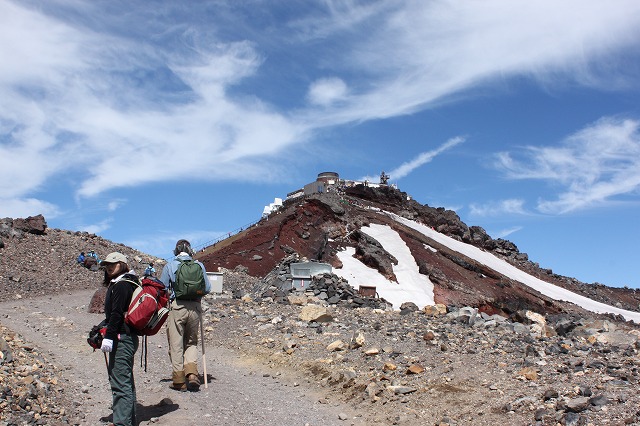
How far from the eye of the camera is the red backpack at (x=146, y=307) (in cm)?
627

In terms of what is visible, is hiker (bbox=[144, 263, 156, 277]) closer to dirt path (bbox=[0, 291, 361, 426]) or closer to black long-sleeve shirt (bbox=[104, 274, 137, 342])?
black long-sleeve shirt (bbox=[104, 274, 137, 342])

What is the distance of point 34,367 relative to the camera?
8078 millimetres

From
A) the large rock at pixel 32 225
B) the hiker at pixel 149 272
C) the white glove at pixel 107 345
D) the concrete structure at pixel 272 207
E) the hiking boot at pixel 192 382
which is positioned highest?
the concrete structure at pixel 272 207

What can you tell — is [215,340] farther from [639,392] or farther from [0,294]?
[0,294]

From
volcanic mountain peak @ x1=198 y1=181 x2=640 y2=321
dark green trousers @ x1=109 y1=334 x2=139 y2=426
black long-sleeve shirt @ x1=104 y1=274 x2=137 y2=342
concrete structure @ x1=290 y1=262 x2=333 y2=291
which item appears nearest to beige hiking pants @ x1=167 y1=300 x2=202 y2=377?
dark green trousers @ x1=109 y1=334 x2=139 y2=426

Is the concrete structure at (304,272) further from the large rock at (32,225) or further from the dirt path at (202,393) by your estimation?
the large rock at (32,225)

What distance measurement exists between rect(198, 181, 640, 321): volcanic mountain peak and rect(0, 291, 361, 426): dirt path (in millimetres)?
18594

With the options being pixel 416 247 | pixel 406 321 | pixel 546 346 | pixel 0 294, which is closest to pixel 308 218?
pixel 416 247

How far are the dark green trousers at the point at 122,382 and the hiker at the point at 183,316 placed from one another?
202 cm

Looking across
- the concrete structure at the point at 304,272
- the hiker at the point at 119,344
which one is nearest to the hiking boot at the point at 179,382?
the hiker at the point at 119,344

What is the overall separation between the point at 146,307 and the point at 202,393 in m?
2.48

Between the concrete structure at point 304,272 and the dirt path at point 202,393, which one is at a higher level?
the concrete structure at point 304,272

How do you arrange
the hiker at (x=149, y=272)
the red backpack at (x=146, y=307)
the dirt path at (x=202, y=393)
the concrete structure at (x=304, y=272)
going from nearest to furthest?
the red backpack at (x=146, y=307) < the dirt path at (x=202, y=393) < the hiker at (x=149, y=272) < the concrete structure at (x=304, y=272)

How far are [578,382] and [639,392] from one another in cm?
75
